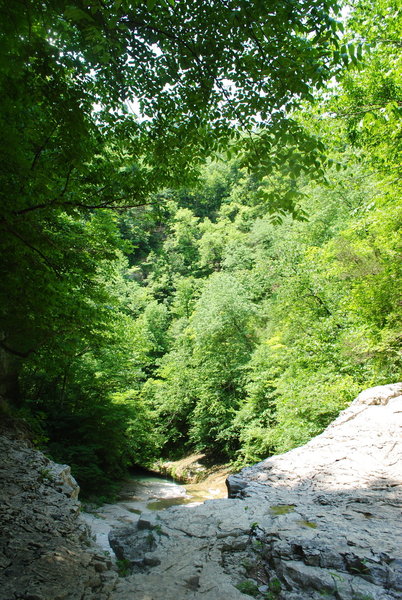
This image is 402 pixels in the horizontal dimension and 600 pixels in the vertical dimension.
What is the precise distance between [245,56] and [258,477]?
649 cm

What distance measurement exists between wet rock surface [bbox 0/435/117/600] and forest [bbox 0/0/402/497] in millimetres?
1880

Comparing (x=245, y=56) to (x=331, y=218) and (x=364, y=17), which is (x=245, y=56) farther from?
(x=331, y=218)

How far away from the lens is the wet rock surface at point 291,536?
299 cm

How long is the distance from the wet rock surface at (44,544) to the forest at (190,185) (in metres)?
1.88

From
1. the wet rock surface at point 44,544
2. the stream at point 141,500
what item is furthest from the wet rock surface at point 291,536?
the stream at point 141,500

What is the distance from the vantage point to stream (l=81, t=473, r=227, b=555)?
8.23m

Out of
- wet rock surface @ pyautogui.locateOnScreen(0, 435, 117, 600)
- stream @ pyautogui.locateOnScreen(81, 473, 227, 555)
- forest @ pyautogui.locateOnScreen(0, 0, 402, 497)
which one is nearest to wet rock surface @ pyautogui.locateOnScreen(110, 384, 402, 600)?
wet rock surface @ pyautogui.locateOnScreen(0, 435, 117, 600)

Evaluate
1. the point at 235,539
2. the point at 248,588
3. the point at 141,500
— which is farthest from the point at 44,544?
the point at 141,500

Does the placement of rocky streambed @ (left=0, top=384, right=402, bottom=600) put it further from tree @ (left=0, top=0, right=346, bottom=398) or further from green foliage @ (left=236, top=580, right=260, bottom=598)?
tree @ (left=0, top=0, right=346, bottom=398)

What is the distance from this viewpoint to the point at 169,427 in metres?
21.4

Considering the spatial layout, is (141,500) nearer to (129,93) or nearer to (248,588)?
(248,588)

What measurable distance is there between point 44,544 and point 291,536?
256cm

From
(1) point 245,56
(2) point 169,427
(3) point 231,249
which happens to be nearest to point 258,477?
(1) point 245,56

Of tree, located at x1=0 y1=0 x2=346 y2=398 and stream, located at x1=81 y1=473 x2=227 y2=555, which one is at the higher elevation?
tree, located at x1=0 y1=0 x2=346 y2=398
